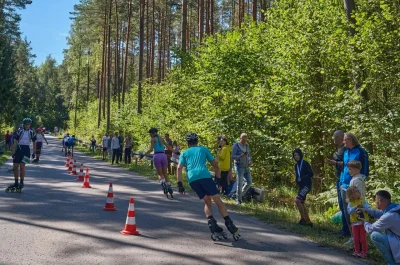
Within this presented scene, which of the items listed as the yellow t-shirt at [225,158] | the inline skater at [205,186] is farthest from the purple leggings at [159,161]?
the inline skater at [205,186]

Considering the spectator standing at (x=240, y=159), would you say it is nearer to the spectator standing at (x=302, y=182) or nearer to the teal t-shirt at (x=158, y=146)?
the teal t-shirt at (x=158, y=146)

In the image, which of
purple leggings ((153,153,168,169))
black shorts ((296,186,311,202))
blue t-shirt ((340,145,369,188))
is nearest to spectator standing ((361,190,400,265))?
blue t-shirt ((340,145,369,188))

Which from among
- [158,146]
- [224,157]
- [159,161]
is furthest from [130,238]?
[224,157]

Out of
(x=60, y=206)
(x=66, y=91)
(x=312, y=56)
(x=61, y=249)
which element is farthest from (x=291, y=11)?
(x=66, y=91)

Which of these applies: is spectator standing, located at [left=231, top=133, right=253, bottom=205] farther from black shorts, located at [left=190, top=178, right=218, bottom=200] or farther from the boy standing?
the boy standing

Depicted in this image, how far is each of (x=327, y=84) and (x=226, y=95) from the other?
15.8 ft

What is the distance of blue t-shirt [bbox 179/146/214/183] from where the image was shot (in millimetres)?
8141

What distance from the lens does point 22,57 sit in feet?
306

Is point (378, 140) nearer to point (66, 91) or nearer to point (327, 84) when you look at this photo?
point (327, 84)

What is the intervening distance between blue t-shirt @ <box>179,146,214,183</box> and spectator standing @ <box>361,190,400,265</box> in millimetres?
2997

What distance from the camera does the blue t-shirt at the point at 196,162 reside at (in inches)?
320

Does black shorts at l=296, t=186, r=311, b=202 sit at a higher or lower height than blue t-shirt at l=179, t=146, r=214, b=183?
lower

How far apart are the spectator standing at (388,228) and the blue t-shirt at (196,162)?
3.00 meters

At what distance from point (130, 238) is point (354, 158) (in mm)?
4167
